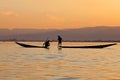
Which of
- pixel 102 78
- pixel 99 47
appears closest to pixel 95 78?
pixel 102 78

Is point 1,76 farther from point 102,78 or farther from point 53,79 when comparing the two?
point 102,78

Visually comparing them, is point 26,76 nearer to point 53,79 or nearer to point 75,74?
point 53,79

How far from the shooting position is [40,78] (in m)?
17.6

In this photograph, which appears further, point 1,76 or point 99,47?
point 99,47

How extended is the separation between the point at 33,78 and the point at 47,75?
1.44 m

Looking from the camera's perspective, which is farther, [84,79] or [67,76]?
[67,76]

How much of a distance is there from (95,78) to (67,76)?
1674mm

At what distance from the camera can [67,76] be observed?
60.7 ft

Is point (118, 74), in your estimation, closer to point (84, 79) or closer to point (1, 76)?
point (84, 79)

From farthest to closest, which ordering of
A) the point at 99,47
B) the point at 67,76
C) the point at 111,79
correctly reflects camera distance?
the point at 99,47 < the point at 67,76 < the point at 111,79

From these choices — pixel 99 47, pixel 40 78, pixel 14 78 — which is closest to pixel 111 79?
pixel 40 78

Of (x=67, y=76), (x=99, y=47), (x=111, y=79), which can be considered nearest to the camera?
(x=111, y=79)

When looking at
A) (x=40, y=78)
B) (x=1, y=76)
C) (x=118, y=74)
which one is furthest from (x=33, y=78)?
(x=118, y=74)

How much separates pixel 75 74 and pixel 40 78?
8.61 ft
